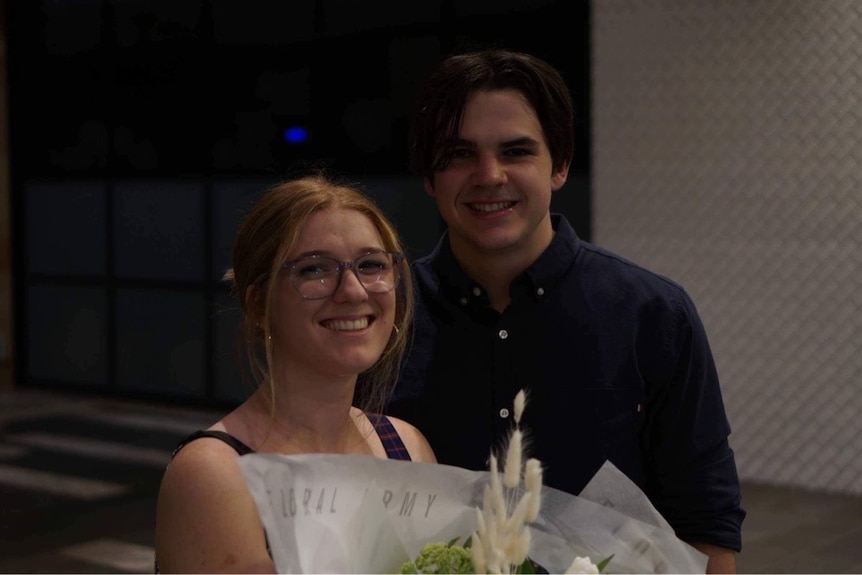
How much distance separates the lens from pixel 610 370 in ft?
6.40

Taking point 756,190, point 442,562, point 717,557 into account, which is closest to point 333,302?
point 442,562

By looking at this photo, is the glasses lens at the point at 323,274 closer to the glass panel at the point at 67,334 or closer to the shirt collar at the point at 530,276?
the shirt collar at the point at 530,276

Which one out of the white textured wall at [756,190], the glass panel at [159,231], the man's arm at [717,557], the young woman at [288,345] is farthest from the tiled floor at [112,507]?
the young woman at [288,345]

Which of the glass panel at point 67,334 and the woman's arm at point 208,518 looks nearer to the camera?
the woman's arm at point 208,518

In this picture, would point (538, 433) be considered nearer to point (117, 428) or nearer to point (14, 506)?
point (14, 506)

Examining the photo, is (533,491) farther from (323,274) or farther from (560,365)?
(560,365)

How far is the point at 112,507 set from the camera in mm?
6238

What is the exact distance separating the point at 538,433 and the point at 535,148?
442mm

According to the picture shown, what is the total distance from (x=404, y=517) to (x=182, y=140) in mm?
8376

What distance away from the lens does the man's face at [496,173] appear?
1854 mm

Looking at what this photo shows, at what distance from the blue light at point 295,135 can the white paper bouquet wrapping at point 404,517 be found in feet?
24.3

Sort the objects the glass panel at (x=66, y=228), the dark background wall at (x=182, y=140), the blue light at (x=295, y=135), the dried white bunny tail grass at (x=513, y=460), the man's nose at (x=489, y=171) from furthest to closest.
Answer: the glass panel at (x=66, y=228) → the blue light at (x=295, y=135) → the dark background wall at (x=182, y=140) → the man's nose at (x=489, y=171) → the dried white bunny tail grass at (x=513, y=460)

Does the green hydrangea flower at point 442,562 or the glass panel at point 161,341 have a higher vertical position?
the green hydrangea flower at point 442,562

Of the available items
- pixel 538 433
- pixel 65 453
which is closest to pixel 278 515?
pixel 538 433
